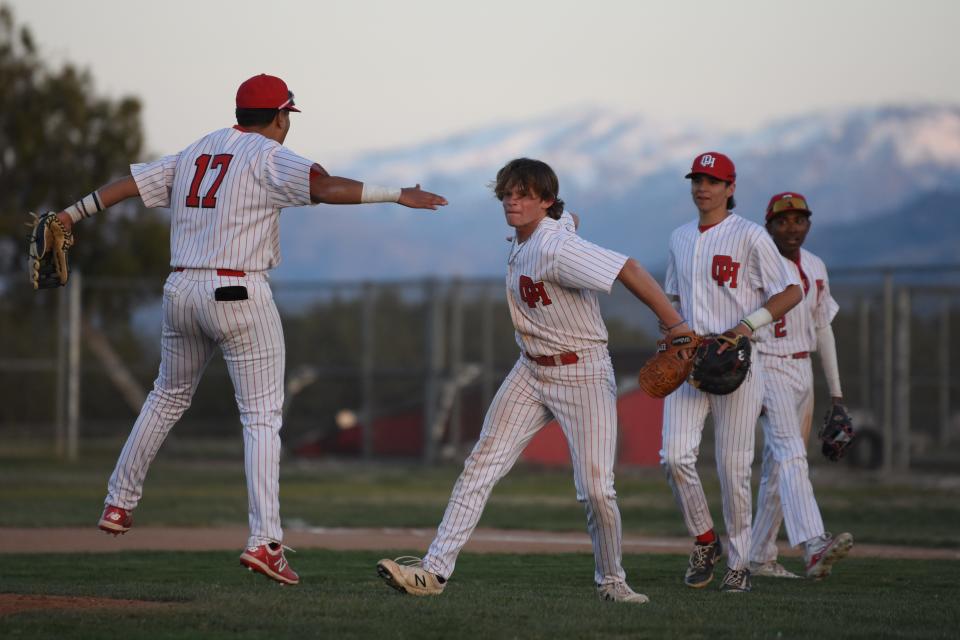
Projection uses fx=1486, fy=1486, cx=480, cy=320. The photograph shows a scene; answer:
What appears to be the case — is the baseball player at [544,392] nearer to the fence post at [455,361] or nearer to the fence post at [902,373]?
the fence post at [902,373]

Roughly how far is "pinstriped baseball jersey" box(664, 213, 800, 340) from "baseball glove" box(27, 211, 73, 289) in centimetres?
317

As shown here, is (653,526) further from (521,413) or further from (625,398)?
(625,398)

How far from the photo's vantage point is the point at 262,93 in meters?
7.16

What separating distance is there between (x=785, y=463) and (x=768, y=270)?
3.93 feet

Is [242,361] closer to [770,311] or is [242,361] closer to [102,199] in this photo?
[102,199]

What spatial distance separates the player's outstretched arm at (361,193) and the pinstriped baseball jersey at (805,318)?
8.96 feet

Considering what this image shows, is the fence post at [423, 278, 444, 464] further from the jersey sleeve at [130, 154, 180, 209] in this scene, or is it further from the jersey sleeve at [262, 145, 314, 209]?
the jersey sleeve at [262, 145, 314, 209]

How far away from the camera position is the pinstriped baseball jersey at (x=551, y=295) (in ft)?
21.6

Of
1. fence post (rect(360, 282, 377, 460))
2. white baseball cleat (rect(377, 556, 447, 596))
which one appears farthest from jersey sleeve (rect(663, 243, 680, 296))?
fence post (rect(360, 282, 377, 460))

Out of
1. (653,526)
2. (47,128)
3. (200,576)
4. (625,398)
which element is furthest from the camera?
(47,128)

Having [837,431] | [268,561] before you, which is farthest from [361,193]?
[837,431]

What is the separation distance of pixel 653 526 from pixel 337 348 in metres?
14.5

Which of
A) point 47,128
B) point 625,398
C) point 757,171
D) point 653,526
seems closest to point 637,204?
point 757,171

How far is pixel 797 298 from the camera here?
7.87 metres
